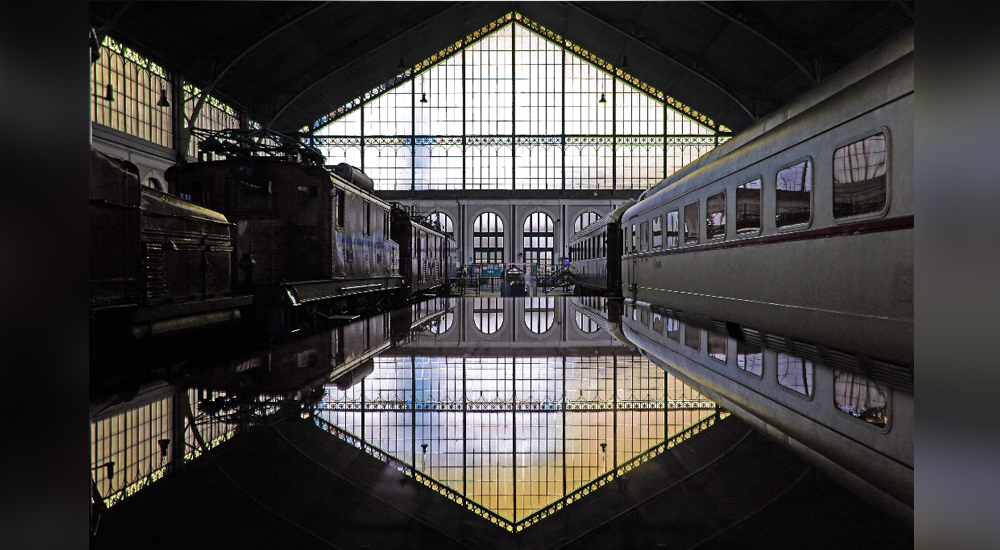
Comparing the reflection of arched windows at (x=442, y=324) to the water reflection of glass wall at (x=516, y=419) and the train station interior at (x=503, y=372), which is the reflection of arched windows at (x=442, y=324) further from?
the water reflection of glass wall at (x=516, y=419)

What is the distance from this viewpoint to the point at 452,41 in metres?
40.9

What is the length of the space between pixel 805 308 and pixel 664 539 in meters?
5.02

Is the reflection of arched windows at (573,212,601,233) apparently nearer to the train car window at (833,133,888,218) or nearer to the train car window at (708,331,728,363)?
the train car window at (708,331,728,363)

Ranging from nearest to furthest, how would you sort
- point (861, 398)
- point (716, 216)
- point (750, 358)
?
point (861, 398)
point (750, 358)
point (716, 216)

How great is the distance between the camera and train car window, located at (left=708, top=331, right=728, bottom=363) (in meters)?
5.86

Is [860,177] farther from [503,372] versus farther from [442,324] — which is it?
[442,324]

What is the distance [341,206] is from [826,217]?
8160 millimetres

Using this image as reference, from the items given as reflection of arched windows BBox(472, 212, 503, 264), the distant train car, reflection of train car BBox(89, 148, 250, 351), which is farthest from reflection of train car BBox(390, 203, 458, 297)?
reflection of arched windows BBox(472, 212, 503, 264)

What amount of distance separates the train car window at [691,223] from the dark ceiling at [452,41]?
44.2 feet

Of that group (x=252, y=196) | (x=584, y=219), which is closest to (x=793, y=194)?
(x=252, y=196)
